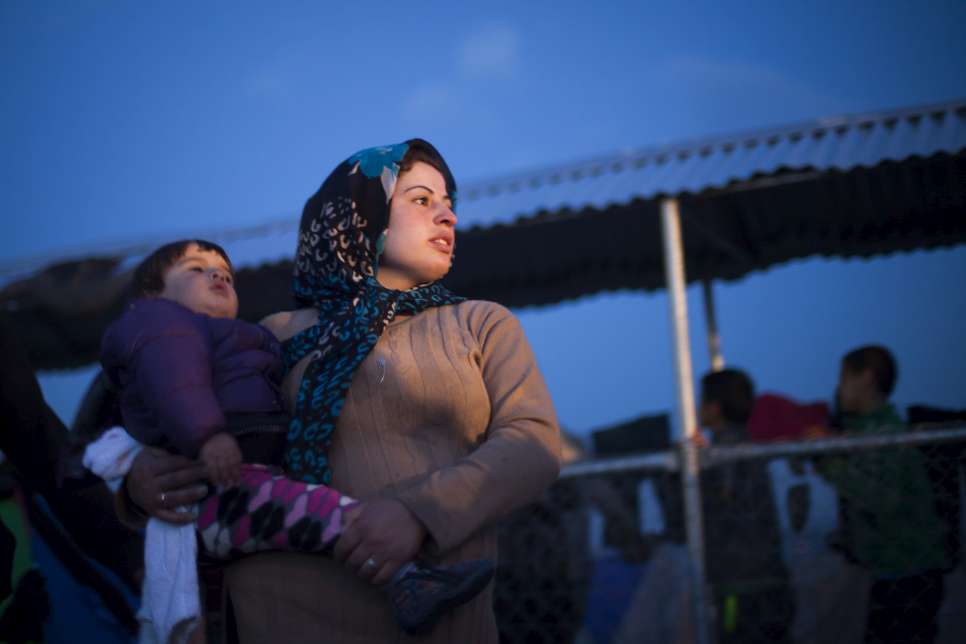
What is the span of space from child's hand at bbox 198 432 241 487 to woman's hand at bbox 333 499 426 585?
0.29 m

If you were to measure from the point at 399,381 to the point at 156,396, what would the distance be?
50 centimetres

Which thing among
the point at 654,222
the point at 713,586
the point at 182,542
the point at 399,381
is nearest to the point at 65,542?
the point at 182,542

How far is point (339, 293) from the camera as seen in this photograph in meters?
2.10

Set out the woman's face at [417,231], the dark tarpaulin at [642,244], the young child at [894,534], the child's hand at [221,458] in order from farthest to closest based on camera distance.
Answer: the dark tarpaulin at [642,244], the young child at [894,534], the woman's face at [417,231], the child's hand at [221,458]

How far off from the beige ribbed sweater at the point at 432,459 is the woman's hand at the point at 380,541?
0.11ft

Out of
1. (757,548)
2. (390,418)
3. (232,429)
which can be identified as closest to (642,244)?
(757,548)

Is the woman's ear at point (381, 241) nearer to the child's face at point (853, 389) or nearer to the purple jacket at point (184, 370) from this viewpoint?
the purple jacket at point (184, 370)

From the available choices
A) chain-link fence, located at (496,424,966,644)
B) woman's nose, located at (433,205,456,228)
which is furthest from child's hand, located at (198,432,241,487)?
chain-link fence, located at (496,424,966,644)

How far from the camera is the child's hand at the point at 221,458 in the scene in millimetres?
1686

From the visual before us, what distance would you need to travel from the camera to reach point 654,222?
209 inches

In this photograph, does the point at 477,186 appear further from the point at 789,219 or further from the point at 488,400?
the point at 488,400

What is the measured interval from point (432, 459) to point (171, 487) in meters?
0.54

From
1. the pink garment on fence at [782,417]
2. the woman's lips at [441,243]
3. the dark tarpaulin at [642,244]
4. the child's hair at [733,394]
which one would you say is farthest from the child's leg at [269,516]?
the pink garment on fence at [782,417]

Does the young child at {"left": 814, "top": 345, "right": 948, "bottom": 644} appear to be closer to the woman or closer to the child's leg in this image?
the woman
